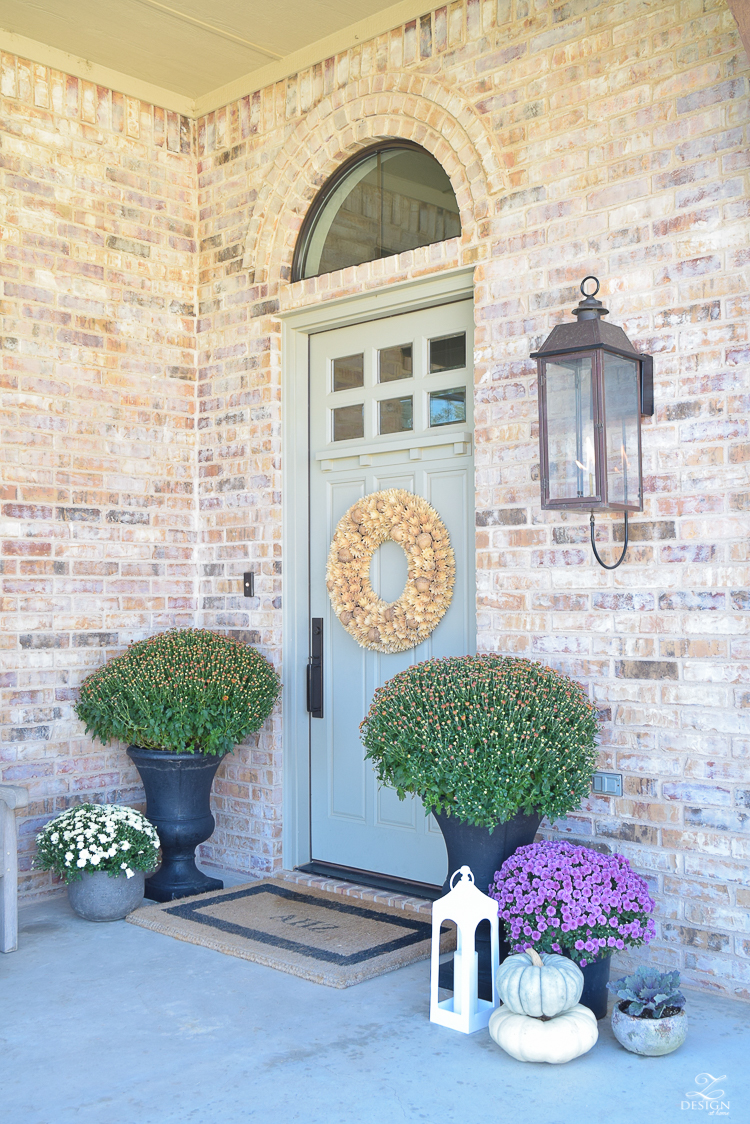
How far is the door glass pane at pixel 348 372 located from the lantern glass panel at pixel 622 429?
1567 mm

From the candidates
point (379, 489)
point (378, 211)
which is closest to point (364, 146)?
point (378, 211)

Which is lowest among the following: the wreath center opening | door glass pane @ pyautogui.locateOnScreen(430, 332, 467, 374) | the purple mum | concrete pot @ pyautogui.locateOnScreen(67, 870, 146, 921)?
concrete pot @ pyautogui.locateOnScreen(67, 870, 146, 921)

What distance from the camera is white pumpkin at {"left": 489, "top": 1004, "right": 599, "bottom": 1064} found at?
2756 millimetres

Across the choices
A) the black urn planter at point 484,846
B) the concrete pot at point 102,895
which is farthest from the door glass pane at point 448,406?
the concrete pot at point 102,895

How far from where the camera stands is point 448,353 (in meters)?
4.37

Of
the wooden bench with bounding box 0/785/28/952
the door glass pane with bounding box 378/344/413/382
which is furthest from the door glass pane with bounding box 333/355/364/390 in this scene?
the wooden bench with bounding box 0/785/28/952

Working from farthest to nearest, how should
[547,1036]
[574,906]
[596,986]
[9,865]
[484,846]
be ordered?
[9,865] → [484,846] → [596,986] → [574,906] → [547,1036]

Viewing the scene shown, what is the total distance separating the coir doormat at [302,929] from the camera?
11.6 feet

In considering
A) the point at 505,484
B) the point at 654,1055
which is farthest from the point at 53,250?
the point at 654,1055

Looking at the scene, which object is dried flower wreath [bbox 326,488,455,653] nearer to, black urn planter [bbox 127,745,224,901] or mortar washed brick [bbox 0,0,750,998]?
mortar washed brick [bbox 0,0,750,998]

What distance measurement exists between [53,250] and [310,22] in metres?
1.54

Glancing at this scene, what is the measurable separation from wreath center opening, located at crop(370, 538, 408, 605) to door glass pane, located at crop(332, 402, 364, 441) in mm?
574

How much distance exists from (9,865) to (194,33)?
3624 mm

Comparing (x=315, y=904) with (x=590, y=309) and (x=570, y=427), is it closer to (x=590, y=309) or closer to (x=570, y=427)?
(x=570, y=427)
